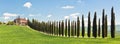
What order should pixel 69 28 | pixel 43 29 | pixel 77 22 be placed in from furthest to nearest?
pixel 43 29
pixel 69 28
pixel 77 22

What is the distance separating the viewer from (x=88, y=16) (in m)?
52.4

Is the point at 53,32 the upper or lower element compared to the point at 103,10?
lower

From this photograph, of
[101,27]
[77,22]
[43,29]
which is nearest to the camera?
[101,27]

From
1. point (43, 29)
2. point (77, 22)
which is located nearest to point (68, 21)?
point (77, 22)

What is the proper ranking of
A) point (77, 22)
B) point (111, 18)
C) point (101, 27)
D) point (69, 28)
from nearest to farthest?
point (111, 18)
point (101, 27)
point (77, 22)
point (69, 28)

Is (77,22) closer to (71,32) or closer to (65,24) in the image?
(71,32)

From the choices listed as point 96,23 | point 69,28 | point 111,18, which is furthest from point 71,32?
point 111,18

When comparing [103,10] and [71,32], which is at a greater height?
[103,10]

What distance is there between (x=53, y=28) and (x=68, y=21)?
16.3 meters

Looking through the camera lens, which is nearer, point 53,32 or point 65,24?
point 65,24

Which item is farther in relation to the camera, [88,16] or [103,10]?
[88,16]

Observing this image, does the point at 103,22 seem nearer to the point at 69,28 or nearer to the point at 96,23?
the point at 96,23

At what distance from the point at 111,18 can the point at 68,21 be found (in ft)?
61.4

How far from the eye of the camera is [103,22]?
4847cm
